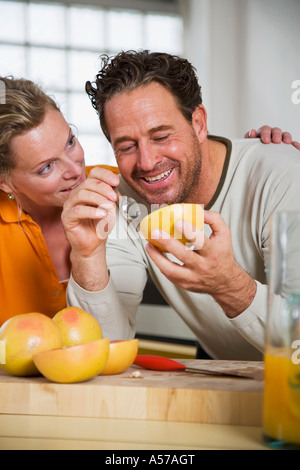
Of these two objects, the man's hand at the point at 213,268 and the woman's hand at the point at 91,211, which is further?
the woman's hand at the point at 91,211

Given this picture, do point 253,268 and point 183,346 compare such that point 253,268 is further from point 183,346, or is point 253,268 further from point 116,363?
point 183,346

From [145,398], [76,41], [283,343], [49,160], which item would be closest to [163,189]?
[49,160]

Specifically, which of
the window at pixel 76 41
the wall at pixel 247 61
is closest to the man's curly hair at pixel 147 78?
the wall at pixel 247 61

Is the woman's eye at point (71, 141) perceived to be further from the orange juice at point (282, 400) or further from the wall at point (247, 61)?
the wall at point (247, 61)

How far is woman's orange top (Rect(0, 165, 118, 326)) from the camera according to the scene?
5.41ft

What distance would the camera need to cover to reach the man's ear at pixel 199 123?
4.97 feet

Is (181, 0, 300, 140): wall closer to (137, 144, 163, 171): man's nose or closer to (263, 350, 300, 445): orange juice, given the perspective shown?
(137, 144, 163, 171): man's nose

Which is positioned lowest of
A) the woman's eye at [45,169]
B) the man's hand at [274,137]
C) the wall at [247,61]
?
the woman's eye at [45,169]

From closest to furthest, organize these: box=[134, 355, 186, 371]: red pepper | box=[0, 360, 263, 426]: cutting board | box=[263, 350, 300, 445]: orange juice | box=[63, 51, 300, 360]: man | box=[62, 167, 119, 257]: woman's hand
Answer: box=[263, 350, 300, 445]: orange juice < box=[0, 360, 263, 426]: cutting board < box=[134, 355, 186, 371]: red pepper < box=[62, 167, 119, 257]: woman's hand < box=[63, 51, 300, 360]: man

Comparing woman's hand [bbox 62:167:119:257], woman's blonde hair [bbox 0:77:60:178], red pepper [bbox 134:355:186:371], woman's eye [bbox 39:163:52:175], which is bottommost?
red pepper [bbox 134:355:186:371]

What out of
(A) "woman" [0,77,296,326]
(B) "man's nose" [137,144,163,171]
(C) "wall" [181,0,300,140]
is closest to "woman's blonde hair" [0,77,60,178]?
(A) "woman" [0,77,296,326]

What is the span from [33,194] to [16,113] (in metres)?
0.23

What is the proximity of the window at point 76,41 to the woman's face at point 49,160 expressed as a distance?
262cm
